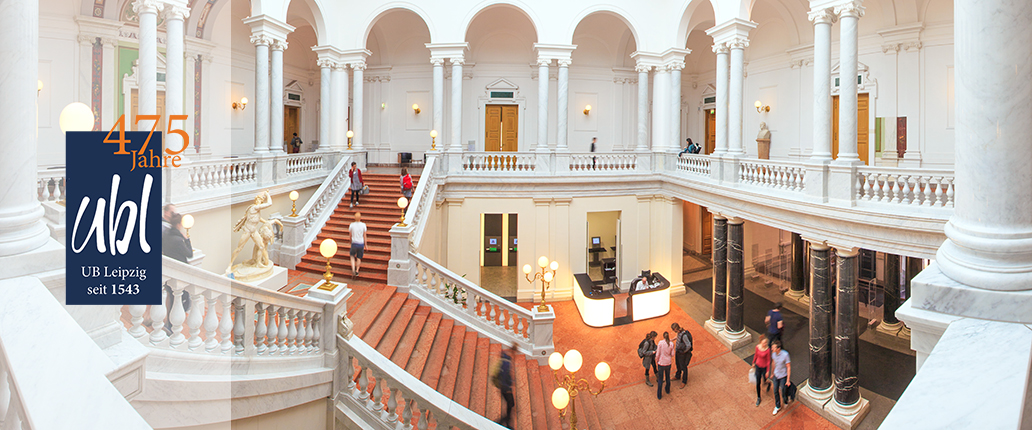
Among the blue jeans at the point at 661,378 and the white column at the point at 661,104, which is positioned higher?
the white column at the point at 661,104

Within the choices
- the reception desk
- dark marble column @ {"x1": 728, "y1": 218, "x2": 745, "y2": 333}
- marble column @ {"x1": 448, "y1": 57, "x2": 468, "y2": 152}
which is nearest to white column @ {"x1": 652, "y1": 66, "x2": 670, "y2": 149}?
marble column @ {"x1": 448, "y1": 57, "x2": 468, "y2": 152}

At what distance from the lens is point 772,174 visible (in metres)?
12.1

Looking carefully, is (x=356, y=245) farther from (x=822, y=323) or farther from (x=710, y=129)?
(x=710, y=129)

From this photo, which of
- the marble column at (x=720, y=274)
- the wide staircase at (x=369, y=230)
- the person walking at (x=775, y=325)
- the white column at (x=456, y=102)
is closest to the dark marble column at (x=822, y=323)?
the person walking at (x=775, y=325)

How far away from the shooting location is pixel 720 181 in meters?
14.3

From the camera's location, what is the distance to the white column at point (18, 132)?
3.52 meters

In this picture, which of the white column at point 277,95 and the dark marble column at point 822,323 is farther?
the white column at point 277,95

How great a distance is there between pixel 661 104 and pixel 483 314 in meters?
11.2

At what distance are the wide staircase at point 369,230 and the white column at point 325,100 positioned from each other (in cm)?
231

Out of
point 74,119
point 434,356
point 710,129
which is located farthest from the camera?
point 710,129

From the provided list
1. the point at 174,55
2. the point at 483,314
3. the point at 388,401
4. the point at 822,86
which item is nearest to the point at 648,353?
the point at 483,314

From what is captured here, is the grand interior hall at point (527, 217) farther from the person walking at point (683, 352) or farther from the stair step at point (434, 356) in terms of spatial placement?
the person walking at point (683, 352)

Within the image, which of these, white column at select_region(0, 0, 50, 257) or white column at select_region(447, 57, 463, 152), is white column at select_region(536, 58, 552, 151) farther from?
white column at select_region(0, 0, 50, 257)

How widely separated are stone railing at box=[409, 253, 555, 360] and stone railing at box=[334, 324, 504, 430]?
4156 mm
